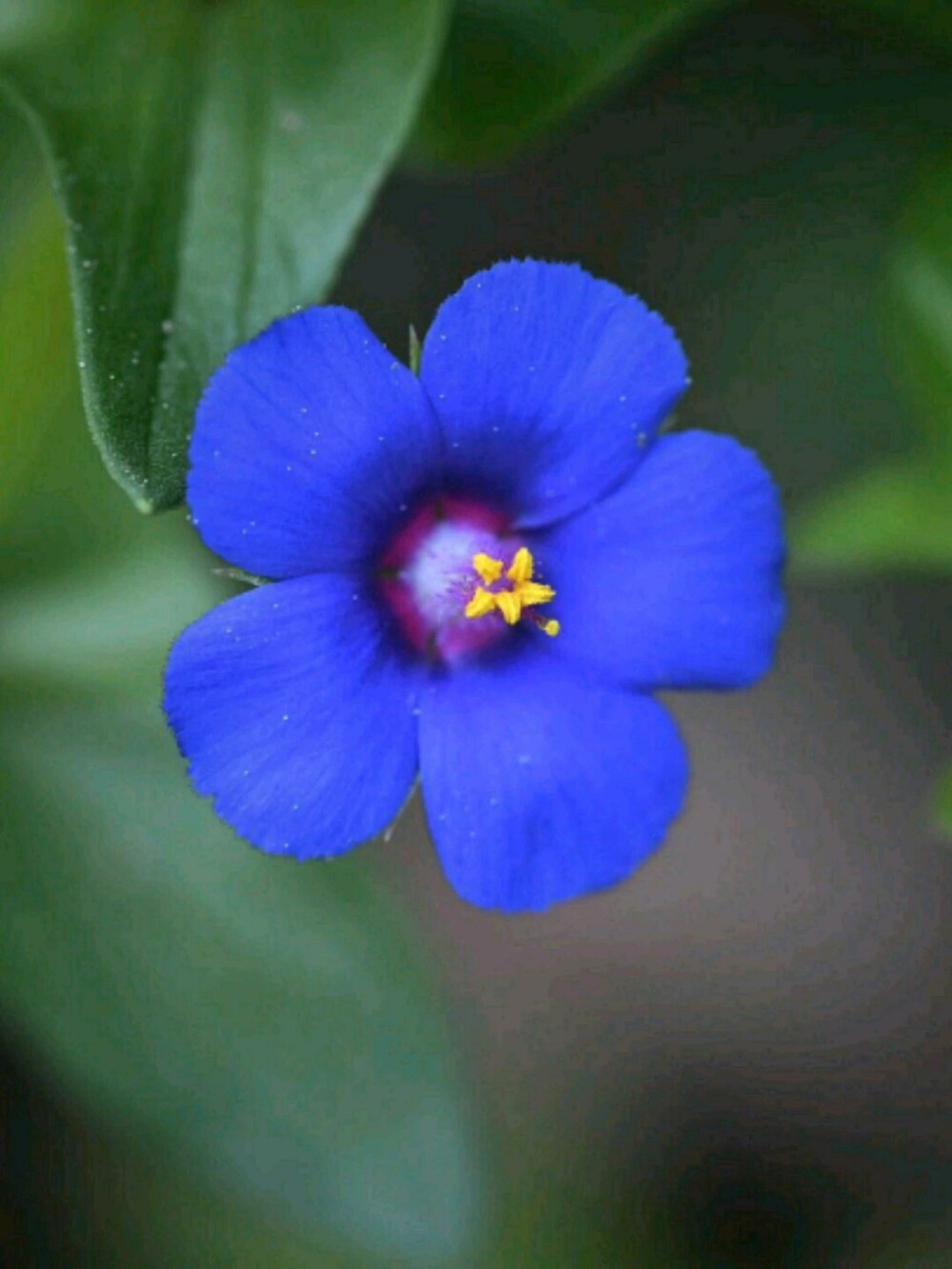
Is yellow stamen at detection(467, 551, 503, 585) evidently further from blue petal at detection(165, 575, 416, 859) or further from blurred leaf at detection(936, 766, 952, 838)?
blurred leaf at detection(936, 766, 952, 838)

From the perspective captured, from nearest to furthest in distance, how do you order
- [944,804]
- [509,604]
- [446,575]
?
[509,604]
[446,575]
[944,804]

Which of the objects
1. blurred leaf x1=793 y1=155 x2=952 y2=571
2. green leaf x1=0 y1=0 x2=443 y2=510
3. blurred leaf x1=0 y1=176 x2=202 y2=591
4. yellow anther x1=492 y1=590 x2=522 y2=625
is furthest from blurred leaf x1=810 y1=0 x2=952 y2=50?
yellow anther x1=492 y1=590 x2=522 y2=625

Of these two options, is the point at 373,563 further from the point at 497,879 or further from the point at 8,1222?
the point at 8,1222

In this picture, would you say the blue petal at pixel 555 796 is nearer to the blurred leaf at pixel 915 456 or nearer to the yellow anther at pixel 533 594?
the yellow anther at pixel 533 594

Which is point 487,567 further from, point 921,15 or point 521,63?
point 921,15

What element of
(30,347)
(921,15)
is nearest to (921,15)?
(921,15)
